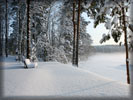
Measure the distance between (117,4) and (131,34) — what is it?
6.18 feet

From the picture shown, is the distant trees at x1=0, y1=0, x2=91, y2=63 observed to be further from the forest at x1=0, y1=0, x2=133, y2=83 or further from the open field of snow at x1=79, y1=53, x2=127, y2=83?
the open field of snow at x1=79, y1=53, x2=127, y2=83

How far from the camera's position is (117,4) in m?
7.57

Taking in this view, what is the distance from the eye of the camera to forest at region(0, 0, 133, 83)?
772 cm

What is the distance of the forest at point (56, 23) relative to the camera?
7.72 m

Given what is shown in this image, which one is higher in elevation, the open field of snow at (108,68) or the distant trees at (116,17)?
the distant trees at (116,17)

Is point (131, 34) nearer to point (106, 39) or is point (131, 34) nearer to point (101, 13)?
point (106, 39)

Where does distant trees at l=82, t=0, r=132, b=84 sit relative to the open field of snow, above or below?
above

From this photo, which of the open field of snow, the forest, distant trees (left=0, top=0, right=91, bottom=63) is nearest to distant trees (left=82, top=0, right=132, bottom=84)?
the forest

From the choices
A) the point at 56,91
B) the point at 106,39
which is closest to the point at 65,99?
the point at 56,91

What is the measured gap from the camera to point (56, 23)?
90.3 ft

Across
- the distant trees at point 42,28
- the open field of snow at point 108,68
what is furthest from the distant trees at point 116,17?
the distant trees at point 42,28

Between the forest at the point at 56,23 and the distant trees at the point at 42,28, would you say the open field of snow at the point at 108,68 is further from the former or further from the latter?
the distant trees at the point at 42,28

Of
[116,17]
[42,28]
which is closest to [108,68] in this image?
[42,28]

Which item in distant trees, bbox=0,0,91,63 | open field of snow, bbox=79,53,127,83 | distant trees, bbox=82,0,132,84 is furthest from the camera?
distant trees, bbox=0,0,91,63
